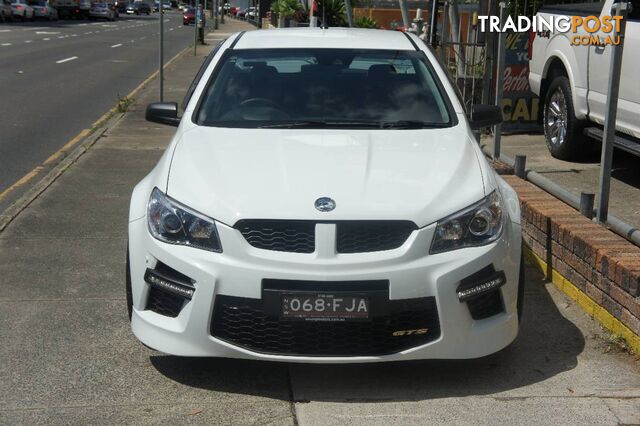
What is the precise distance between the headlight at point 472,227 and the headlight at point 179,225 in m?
1.01

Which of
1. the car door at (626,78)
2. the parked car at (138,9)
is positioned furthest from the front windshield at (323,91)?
the parked car at (138,9)

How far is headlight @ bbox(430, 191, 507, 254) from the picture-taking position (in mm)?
4500

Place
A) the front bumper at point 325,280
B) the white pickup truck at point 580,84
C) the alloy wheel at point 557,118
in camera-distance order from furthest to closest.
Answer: the alloy wheel at point 557,118 < the white pickup truck at point 580,84 < the front bumper at point 325,280

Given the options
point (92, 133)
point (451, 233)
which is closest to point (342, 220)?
point (451, 233)

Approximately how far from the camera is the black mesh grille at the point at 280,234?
4.45 metres

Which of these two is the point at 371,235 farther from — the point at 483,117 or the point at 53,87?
the point at 53,87

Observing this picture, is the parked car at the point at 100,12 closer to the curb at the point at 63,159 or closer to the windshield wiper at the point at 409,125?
→ the curb at the point at 63,159

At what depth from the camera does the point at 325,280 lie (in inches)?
172

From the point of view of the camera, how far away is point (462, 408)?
176 inches

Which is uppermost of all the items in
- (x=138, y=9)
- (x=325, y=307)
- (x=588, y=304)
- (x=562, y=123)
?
(x=138, y=9)

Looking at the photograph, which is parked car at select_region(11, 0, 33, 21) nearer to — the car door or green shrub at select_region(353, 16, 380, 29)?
green shrub at select_region(353, 16, 380, 29)

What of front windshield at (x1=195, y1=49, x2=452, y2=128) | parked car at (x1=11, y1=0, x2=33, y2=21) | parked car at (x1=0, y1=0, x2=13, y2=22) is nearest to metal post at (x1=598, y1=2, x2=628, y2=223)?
front windshield at (x1=195, y1=49, x2=452, y2=128)

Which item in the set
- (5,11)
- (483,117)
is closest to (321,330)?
(483,117)

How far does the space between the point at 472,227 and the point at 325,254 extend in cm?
72
